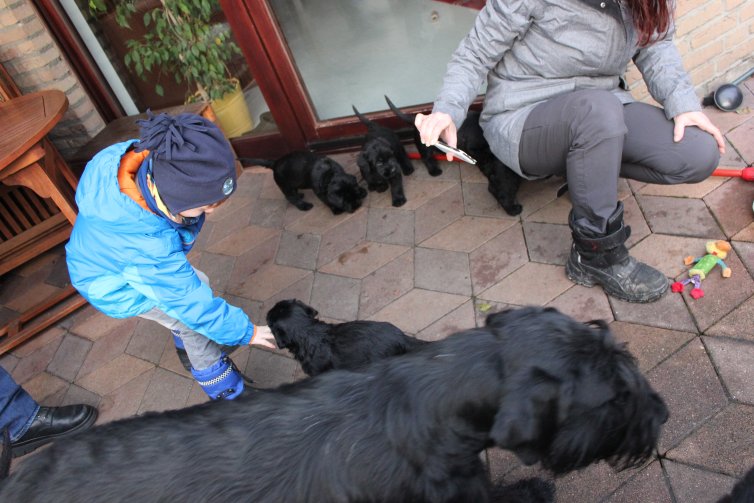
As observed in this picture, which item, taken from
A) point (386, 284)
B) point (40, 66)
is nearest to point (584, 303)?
point (386, 284)

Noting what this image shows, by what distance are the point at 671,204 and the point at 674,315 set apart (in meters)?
0.77

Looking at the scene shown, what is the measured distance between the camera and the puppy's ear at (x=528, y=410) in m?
1.25

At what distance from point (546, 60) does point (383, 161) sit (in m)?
1.28

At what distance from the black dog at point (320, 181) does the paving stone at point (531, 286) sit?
4.19ft

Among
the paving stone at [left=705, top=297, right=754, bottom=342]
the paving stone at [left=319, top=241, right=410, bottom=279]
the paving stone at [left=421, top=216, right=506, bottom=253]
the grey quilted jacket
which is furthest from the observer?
the paving stone at [left=319, top=241, right=410, bottom=279]

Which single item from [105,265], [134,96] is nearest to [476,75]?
[105,265]

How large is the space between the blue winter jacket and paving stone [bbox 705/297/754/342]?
2060mm

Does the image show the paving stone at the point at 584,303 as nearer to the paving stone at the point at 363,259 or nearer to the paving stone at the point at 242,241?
the paving stone at the point at 363,259

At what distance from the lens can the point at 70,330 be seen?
353 cm

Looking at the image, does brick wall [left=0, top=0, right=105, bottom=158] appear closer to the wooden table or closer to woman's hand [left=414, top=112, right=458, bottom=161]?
the wooden table

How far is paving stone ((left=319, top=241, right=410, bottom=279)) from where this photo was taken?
10.3 ft

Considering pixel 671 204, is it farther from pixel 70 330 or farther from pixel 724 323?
pixel 70 330

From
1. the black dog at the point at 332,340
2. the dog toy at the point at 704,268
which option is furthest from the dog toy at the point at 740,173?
the black dog at the point at 332,340

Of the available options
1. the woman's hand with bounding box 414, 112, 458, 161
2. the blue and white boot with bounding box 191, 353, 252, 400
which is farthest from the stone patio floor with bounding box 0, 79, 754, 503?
the woman's hand with bounding box 414, 112, 458, 161
